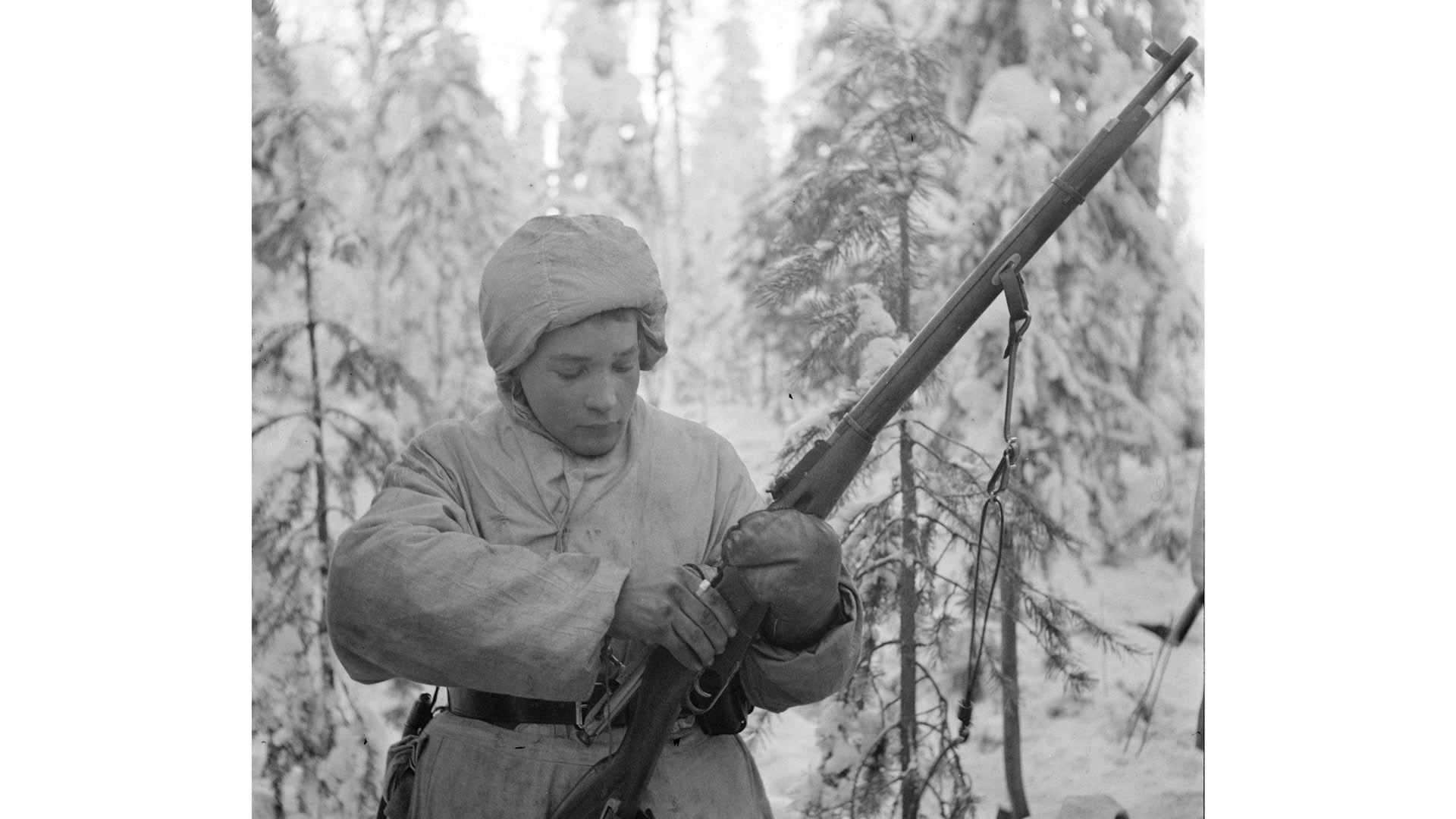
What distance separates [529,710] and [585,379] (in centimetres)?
47

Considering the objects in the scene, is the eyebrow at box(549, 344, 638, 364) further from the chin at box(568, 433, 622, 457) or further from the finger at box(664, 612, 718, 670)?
the finger at box(664, 612, 718, 670)

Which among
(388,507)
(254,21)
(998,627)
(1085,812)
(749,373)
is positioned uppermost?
(254,21)

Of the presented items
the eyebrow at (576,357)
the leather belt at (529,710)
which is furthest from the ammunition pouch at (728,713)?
the eyebrow at (576,357)

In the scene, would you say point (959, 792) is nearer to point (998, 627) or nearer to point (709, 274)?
point (998, 627)

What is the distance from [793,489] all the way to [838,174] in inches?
29.1

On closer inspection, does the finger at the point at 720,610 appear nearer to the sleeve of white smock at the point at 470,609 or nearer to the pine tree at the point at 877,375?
the sleeve of white smock at the point at 470,609

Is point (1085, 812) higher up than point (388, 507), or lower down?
lower down

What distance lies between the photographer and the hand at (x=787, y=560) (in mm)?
2258

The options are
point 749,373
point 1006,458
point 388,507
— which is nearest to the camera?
point 388,507

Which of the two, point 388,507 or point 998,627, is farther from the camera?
point 998,627

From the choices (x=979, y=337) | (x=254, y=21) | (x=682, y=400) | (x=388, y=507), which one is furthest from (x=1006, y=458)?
(x=254, y=21)

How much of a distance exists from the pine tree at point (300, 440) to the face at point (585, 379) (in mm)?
654

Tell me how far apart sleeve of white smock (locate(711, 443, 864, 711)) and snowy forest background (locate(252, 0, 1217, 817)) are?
58 cm

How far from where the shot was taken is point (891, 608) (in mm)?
3004
